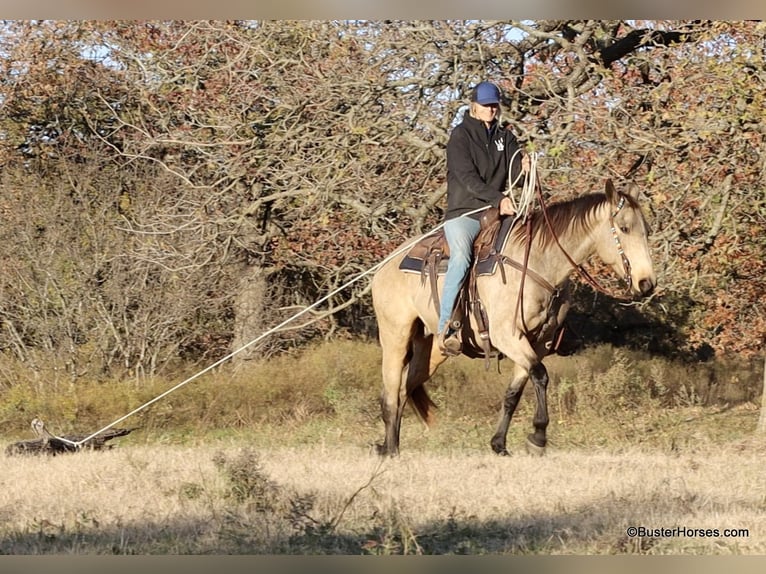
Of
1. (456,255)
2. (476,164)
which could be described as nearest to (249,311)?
(456,255)

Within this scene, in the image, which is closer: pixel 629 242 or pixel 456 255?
pixel 629 242

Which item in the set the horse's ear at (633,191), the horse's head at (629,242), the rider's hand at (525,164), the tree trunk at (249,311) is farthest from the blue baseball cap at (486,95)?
the tree trunk at (249,311)

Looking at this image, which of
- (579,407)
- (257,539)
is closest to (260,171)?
(579,407)

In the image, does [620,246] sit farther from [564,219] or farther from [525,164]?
[525,164]

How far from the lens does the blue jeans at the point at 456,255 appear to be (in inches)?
380

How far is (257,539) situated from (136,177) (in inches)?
362

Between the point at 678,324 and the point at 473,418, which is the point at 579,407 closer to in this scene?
the point at 473,418

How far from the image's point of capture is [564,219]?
378 inches

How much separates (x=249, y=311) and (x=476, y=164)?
277 inches

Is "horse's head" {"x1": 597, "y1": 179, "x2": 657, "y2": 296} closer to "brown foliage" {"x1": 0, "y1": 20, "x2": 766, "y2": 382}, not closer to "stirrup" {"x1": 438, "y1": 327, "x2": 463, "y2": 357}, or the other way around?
"stirrup" {"x1": 438, "y1": 327, "x2": 463, "y2": 357}

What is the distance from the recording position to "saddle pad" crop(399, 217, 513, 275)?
967cm

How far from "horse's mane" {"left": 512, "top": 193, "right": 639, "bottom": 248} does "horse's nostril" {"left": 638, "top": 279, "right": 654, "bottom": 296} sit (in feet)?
2.40

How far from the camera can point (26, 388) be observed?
1414 centimetres

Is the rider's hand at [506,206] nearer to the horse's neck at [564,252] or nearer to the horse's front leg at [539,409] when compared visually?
the horse's neck at [564,252]
